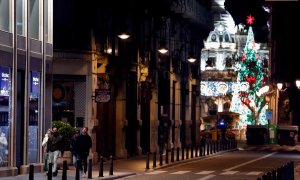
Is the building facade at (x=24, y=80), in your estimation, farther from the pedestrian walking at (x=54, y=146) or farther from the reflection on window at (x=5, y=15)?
the pedestrian walking at (x=54, y=146)

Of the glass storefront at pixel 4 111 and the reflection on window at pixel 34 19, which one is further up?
the reflection on window at pixel 34 19

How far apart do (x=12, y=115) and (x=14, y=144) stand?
1.08m

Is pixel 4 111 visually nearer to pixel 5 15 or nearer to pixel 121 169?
pixel 5 15

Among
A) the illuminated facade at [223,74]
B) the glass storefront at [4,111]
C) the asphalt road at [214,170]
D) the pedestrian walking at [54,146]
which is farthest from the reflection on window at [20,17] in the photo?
the illuminated facade at [223,74]

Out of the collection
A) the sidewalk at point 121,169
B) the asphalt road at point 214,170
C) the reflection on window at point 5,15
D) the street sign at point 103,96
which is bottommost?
the asphalt road at point 214,170

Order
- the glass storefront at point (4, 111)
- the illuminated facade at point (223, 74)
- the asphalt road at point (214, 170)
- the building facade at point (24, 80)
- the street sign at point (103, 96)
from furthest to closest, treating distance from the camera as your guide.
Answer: the illuminated facade at point (223, 74) → the street sign at point (103, 96) → the asphalt road at point (214, 170) → the building facade at point (24, 80) → the glass storefront at point (4, 111)

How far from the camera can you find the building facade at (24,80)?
110 feet

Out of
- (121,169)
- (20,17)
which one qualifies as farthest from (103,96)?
(20,17)

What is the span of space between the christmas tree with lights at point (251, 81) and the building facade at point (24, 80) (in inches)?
2603

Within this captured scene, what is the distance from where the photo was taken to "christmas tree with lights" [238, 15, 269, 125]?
4070 inches

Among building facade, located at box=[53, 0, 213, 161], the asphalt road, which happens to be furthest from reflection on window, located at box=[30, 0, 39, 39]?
the asphalt road

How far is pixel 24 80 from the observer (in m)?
35.4

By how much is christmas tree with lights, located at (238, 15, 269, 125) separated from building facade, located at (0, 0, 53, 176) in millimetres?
66104

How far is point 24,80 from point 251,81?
70.8m
